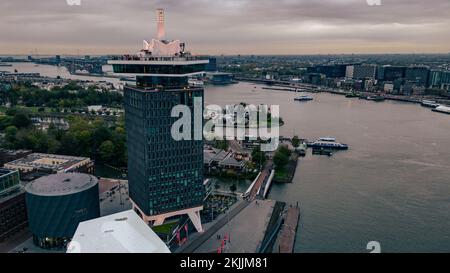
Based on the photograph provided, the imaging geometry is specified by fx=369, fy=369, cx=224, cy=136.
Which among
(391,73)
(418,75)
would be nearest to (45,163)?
(418,75)

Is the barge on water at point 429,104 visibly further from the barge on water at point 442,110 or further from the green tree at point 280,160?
the green tree at point 280,160

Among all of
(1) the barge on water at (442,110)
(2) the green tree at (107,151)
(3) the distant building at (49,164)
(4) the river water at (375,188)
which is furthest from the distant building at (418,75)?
(3) the distant building at (49,164)

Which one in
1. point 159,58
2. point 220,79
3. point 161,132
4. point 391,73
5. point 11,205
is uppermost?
point 159,58

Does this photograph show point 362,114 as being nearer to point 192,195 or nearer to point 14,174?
point 192,195

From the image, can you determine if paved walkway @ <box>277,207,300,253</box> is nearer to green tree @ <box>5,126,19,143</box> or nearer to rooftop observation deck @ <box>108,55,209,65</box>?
rooftop observation deck @ <box>108,55,209,65</box>

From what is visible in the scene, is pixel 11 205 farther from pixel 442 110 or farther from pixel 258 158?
pixel 442 110

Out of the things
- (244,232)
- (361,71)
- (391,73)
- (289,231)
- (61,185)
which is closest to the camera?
(61,185)

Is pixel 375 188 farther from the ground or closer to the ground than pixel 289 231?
farther from the ground
